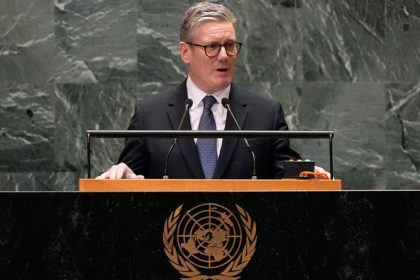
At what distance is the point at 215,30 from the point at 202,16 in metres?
0.10

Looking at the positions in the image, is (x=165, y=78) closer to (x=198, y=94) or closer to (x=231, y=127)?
(x=198, y=94)

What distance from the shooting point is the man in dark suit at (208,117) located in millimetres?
4457

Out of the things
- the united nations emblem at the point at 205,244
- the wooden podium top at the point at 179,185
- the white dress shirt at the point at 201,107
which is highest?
the white dress shirt at the point at 201,107

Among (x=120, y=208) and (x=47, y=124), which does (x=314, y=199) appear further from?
(x=47, y=124)

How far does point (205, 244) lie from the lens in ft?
9.62

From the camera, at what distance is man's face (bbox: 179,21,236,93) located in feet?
15.2

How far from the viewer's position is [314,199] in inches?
117

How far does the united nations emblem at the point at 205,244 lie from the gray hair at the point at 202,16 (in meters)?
1.90

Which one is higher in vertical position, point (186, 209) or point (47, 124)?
point (47, 124)

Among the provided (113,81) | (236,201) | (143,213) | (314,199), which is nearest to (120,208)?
(143,213)

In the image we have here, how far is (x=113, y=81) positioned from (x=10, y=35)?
745mm

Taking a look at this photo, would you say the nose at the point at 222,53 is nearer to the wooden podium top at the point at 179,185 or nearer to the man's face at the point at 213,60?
the man's face at the point at 213,60

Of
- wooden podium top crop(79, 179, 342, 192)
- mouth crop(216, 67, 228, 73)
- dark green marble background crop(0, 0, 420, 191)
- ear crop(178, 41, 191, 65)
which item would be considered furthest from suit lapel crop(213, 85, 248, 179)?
dark green marble background crop(0, 0, 420, 191)

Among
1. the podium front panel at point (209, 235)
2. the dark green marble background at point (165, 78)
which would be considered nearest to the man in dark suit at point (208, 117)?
the podium front panel at point (209, 235)
